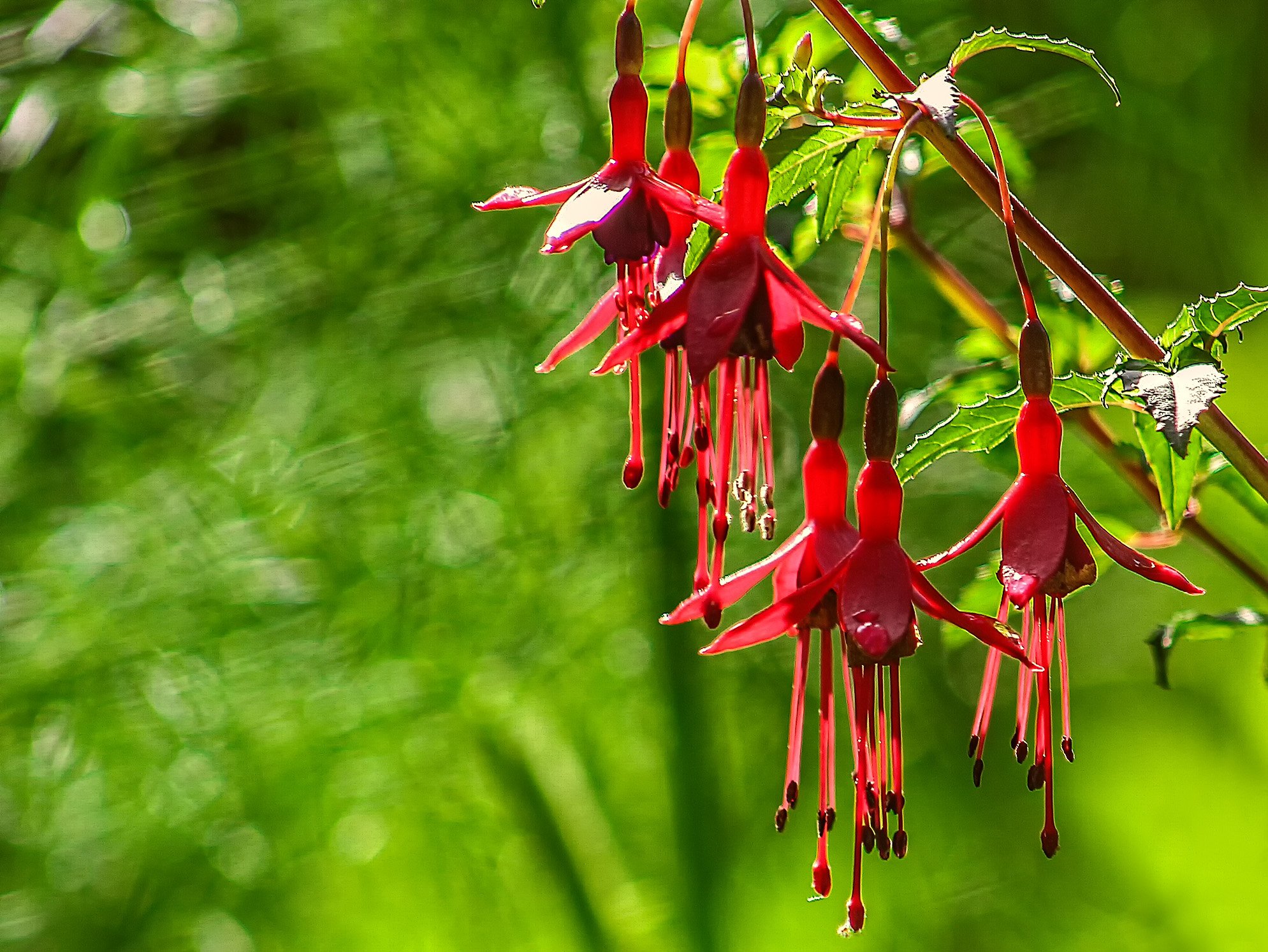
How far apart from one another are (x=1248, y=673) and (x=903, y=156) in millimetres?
695

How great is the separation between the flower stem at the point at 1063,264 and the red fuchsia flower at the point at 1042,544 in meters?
0.02

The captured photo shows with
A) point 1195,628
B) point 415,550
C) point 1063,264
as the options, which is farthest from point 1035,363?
point 415,550

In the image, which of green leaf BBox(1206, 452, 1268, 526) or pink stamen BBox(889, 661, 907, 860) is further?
green leaf BBox(1206, 452, 1268, 526)

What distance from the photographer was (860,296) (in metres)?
1.00

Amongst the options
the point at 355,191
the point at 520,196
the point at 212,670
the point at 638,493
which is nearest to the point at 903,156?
the point at 520,196

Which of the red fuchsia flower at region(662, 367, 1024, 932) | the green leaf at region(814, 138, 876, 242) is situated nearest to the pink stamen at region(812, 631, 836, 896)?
the red fuchsia flower at region(662, 367, 1024, 932)

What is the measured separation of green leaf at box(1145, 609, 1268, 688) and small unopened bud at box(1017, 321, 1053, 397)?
15 cm

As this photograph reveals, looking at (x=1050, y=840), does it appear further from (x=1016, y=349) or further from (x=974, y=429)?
(x=1016, y=349)

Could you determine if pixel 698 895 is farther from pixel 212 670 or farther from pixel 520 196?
pixel 520 196

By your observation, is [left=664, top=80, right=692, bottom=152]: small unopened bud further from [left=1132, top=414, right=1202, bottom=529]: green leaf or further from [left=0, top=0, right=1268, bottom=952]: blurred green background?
[left=0, top=0, right=1268, bottom=952]: blurred green background

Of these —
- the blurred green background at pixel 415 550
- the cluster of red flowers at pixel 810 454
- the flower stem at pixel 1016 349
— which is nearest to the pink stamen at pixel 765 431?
the cluster of red flowers at pixel 810 454

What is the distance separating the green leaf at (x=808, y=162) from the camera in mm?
264

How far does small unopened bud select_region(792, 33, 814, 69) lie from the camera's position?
10.9 inches

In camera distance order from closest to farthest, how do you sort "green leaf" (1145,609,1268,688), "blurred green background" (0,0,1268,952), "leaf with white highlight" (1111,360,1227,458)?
"leaf with white highlight" (1111,360,1227,458), "green leaf" (1145,609,1268,688), "blurred green background" (0,0,1268,952)
